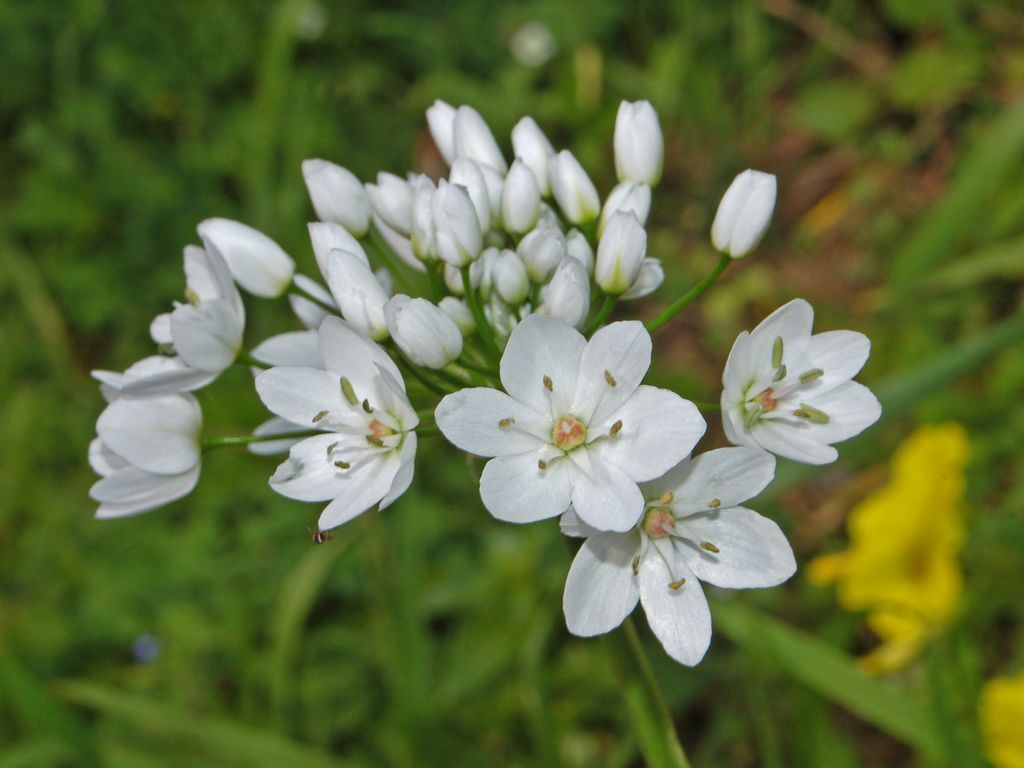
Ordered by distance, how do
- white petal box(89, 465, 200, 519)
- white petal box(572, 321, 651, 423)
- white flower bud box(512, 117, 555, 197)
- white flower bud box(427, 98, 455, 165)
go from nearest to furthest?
white petal box(572, 321, 651, 423) < white petal box(89, 465, 200, 519) < white flower bud box(512, 117, 555, 197) < white flower bud box(427, 98, 455, 165)

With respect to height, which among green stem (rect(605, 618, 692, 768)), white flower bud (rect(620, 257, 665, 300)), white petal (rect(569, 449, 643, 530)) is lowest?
green stem (rect(605, 618, 692, 768))

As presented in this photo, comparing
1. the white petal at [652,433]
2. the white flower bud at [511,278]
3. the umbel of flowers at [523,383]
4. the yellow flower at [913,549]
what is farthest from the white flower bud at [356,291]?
the yellow flower at [913,549]

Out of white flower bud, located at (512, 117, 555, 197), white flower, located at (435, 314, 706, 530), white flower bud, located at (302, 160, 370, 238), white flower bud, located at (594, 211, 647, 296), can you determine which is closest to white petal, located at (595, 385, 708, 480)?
white flower, located at (435, 314, 706, 530)

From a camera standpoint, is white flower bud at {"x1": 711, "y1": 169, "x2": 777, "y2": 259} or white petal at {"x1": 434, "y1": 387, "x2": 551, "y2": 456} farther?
white flower bud at {"x1": 711, "y1": 169, "x2": 777, "y2": 259}

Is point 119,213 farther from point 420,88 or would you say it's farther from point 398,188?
point 398,188

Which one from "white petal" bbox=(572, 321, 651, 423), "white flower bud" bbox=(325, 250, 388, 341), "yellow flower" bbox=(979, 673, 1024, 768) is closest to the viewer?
"white petal" bbox=(572, 321, 651, 423)

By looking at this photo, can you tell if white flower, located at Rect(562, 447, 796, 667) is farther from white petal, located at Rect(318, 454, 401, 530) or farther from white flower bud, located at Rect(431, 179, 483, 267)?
white flower bud, located at Rect(431, 179, 483, 267)
